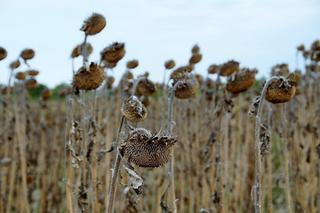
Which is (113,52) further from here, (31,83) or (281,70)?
(281,70)

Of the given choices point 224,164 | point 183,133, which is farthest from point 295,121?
point 224,164

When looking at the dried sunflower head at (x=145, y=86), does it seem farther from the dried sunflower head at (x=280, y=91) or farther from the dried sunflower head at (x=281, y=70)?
the dried sunflower head at (x=281, y=70)

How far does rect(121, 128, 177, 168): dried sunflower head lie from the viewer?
1.40 m

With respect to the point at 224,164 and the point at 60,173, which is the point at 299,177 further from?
the point at 60,173

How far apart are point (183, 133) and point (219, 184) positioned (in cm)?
223

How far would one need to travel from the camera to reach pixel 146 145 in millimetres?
1398

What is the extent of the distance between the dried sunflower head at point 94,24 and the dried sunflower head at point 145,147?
3.25ft

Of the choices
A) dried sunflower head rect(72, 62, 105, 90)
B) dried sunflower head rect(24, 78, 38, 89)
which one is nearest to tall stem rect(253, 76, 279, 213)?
dried sunflower head rect(72, 62, 105, 90)

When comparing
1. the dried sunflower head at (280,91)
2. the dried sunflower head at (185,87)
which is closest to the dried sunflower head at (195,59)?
the dried sunflower head at (185,87)

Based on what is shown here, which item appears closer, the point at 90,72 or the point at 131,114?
the point at 131,114

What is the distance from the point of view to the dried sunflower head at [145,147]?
1399 millimetres

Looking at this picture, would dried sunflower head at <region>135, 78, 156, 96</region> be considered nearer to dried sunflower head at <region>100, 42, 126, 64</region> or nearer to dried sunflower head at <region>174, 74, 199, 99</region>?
dried sunflower head at <region>100, 42, 126, 64</region>

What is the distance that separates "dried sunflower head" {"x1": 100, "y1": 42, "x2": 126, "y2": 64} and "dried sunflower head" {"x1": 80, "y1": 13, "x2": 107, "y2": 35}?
0.14m

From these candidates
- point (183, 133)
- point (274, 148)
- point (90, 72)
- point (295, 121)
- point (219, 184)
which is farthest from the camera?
point (274, 148)
